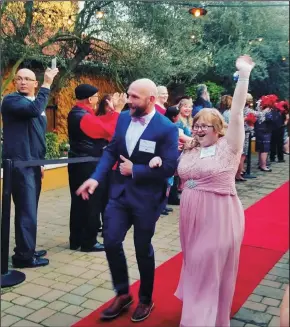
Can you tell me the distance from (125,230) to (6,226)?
128 cm

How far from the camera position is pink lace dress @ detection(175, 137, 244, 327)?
9.70ft

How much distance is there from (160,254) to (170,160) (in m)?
2.13

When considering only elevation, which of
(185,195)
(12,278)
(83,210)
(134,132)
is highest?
(134,132)

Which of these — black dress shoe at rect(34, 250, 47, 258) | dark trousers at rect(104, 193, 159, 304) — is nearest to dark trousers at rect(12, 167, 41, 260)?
black dress shoe at rect(34, 250, 47, 258)

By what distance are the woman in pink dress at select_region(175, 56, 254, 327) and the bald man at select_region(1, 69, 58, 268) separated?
66.7 inches

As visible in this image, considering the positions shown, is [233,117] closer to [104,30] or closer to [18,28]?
[104,30]

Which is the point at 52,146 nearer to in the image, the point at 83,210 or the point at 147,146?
the point at 83,210

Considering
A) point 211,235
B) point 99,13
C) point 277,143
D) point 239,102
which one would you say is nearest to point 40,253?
point 211,235

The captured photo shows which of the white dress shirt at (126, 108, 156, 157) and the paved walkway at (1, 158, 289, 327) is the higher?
the white dress shirt at (126, 108, 156, 157)

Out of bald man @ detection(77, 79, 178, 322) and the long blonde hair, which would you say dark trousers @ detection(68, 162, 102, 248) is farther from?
the long blonde hair

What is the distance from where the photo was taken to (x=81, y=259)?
15.5 feet

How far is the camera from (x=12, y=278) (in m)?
4.04

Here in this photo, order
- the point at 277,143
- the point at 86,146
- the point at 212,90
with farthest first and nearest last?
the point at 277,143, the point at 212,90, the point at 86,146

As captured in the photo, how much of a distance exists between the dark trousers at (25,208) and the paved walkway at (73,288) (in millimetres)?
233
